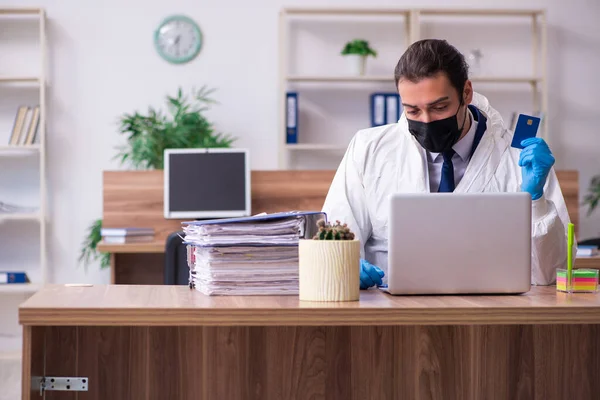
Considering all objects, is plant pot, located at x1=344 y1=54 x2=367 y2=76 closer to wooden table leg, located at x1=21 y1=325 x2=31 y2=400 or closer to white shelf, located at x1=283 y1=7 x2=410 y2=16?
white shelf, located at x1=283 y1=7 x2=410 y2=16

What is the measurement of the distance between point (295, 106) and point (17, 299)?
2.06 m

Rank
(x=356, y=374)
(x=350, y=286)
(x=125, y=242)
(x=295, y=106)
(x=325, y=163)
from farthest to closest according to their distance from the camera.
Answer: (x=325, y=163) → (x=295, y=106) → (x=125, y=242) → (x=356, y=374) → (x=350, y=286)

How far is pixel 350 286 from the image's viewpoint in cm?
140

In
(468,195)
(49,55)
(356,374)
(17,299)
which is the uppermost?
(49,55)

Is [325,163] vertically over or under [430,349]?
over

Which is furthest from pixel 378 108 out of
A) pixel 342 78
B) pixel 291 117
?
pixel 291 117

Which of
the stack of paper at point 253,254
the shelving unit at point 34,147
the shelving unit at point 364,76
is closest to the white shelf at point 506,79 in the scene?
the shelving unit at point 364,76

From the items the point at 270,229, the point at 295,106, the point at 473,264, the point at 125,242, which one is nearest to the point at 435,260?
the point at 473,264

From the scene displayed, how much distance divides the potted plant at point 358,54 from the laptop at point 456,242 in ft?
11.3

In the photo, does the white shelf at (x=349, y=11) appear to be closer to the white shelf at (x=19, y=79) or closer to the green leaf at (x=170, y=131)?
the green leaf at (x=170, y=131)

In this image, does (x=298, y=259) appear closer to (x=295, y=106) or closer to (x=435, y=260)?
(x=435, y=260)

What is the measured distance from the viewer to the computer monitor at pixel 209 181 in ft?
13.6

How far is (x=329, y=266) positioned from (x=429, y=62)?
0.80 meters

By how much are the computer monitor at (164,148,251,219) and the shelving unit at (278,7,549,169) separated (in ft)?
2.40
